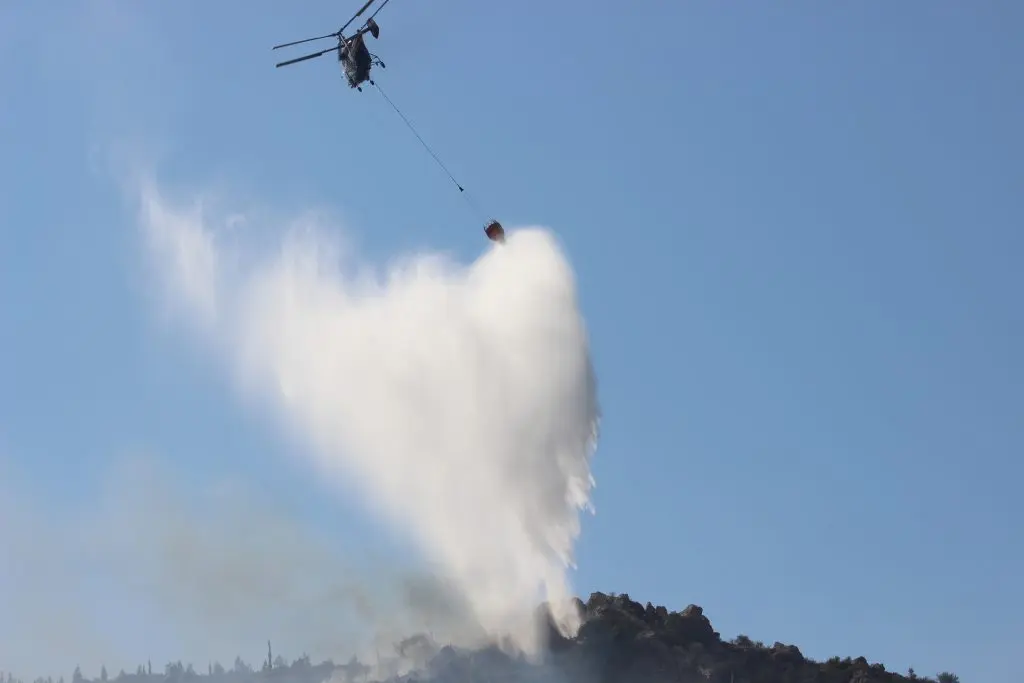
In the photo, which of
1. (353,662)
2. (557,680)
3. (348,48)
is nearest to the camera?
(348,48)

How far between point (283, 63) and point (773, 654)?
100 m

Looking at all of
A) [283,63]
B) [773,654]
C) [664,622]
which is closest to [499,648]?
[664,622]

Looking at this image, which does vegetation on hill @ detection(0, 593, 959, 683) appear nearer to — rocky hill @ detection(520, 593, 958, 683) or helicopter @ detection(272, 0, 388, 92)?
rocky hill @ detection(520, 593, 958, 683)

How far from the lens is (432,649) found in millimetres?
181500

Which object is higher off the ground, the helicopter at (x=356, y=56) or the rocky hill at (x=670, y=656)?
the helicopter at (x=356, y=56)

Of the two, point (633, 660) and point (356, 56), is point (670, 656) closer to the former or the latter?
point (633, 660)

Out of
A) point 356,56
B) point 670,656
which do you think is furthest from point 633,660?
point 356,56

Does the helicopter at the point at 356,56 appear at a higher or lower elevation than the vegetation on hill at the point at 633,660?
higher

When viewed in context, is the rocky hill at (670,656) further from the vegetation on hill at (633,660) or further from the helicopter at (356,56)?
the helicopter at (356,56)

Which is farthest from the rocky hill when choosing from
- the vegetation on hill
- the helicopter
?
the helicopter

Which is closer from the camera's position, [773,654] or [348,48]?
[348,48]

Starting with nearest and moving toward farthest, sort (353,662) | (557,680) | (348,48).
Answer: (348,48), (557,680), (353,662)

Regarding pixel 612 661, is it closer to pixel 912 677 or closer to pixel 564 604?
pixel 564 604

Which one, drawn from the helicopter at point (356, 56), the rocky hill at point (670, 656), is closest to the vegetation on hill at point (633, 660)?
the rocky hill at point (670, 656)
